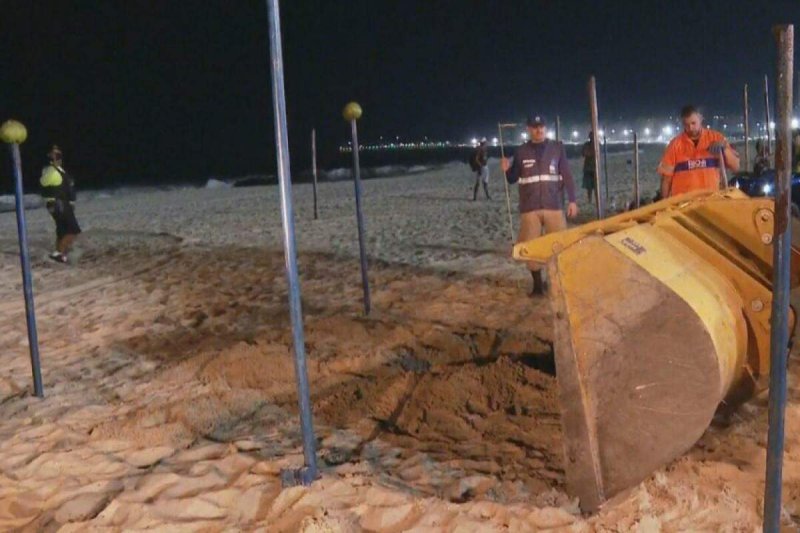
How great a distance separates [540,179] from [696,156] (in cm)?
138

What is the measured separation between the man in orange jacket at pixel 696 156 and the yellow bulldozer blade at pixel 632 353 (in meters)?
3.23

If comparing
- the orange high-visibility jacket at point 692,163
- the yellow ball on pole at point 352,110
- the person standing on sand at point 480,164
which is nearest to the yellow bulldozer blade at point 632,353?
the orange high-visibility jacket at point 692,163

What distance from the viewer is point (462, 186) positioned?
83.0ft

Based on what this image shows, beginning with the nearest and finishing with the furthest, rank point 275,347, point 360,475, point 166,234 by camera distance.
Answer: point 360,475 → point 275,347 → point 166,234

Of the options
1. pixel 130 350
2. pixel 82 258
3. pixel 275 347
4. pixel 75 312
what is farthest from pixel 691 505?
pixel 82 258

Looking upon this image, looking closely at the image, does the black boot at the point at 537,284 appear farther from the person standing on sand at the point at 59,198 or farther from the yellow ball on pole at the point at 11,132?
the person standing on sand at the point at 59,198

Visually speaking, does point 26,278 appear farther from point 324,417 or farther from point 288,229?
point 288,229

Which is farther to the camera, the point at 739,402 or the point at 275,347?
the point at 275,347

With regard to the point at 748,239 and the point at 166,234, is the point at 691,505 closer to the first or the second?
the point at 748,239

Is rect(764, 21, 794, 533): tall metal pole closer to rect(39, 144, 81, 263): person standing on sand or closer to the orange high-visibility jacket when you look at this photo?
the orange high-visibility jacket

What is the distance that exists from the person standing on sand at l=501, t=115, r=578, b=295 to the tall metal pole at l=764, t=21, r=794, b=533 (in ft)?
14.8

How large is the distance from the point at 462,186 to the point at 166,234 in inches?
500

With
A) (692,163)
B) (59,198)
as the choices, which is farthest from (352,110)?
(59,198)

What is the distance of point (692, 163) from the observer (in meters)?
6.43
